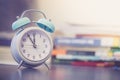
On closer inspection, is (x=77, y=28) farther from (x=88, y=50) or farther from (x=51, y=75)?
(x=51, y=75)

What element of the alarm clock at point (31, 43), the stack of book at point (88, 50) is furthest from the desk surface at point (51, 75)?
the stack of book at point (88, 50)

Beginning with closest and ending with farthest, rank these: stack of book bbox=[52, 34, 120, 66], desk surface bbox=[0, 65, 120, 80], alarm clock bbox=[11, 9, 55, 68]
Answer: desk surface bbox=[0, 65, 120, 80], alarm clock bbox=[11, 9, 55, 68], stack of book bbox=[52, 34, 120, 66]

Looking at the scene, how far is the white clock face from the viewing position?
1.08 metres

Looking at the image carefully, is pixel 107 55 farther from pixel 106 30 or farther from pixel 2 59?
pixel 2 59

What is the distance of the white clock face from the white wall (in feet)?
1.07

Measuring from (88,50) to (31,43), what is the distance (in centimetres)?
33

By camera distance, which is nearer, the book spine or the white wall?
the book spine

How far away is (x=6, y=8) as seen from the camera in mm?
1458

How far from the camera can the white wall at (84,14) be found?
1.41 m

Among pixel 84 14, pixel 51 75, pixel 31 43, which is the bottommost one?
pixel 51 75

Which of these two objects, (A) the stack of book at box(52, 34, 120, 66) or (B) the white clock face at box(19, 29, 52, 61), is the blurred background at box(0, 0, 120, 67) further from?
(B) the white clock face at box(19, 29, 52, 61)

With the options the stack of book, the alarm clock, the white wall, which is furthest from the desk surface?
the white wall

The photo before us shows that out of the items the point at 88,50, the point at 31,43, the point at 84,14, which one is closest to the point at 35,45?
the point at 31,43

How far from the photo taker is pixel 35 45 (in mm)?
1109
